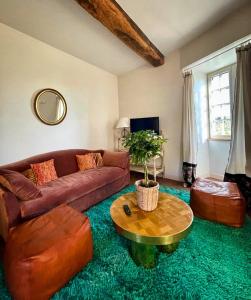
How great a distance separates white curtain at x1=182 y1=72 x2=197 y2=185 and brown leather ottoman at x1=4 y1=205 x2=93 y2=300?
223cm

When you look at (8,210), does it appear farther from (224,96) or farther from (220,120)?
(224,96)

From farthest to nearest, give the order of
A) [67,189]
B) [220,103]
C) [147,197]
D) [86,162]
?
[220,103] → [86,162] → [67,189] → [147,197]

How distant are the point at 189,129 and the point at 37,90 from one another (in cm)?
273

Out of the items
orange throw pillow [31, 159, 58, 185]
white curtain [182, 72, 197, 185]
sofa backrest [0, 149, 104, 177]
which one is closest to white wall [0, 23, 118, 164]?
sofa backrest [0, 149, 104, 177]

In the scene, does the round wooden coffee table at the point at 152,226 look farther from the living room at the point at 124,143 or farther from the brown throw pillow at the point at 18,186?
the brown throw pillow at the point at 18,186

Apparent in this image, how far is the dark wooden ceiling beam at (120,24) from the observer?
1.82m

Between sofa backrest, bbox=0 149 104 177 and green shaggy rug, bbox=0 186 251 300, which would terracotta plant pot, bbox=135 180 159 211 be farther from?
sofa backrest, bbox=0 149 104 177

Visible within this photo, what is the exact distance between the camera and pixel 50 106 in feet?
9.30

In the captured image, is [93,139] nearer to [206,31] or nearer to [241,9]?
[206,31]

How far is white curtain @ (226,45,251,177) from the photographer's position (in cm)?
A: 200

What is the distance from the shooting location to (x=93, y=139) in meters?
3.63

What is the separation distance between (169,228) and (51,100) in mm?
2776

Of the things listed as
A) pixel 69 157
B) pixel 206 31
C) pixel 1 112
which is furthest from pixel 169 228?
pixel 206 31

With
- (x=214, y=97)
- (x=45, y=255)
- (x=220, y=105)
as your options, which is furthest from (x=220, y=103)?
(x=45, y=255)
